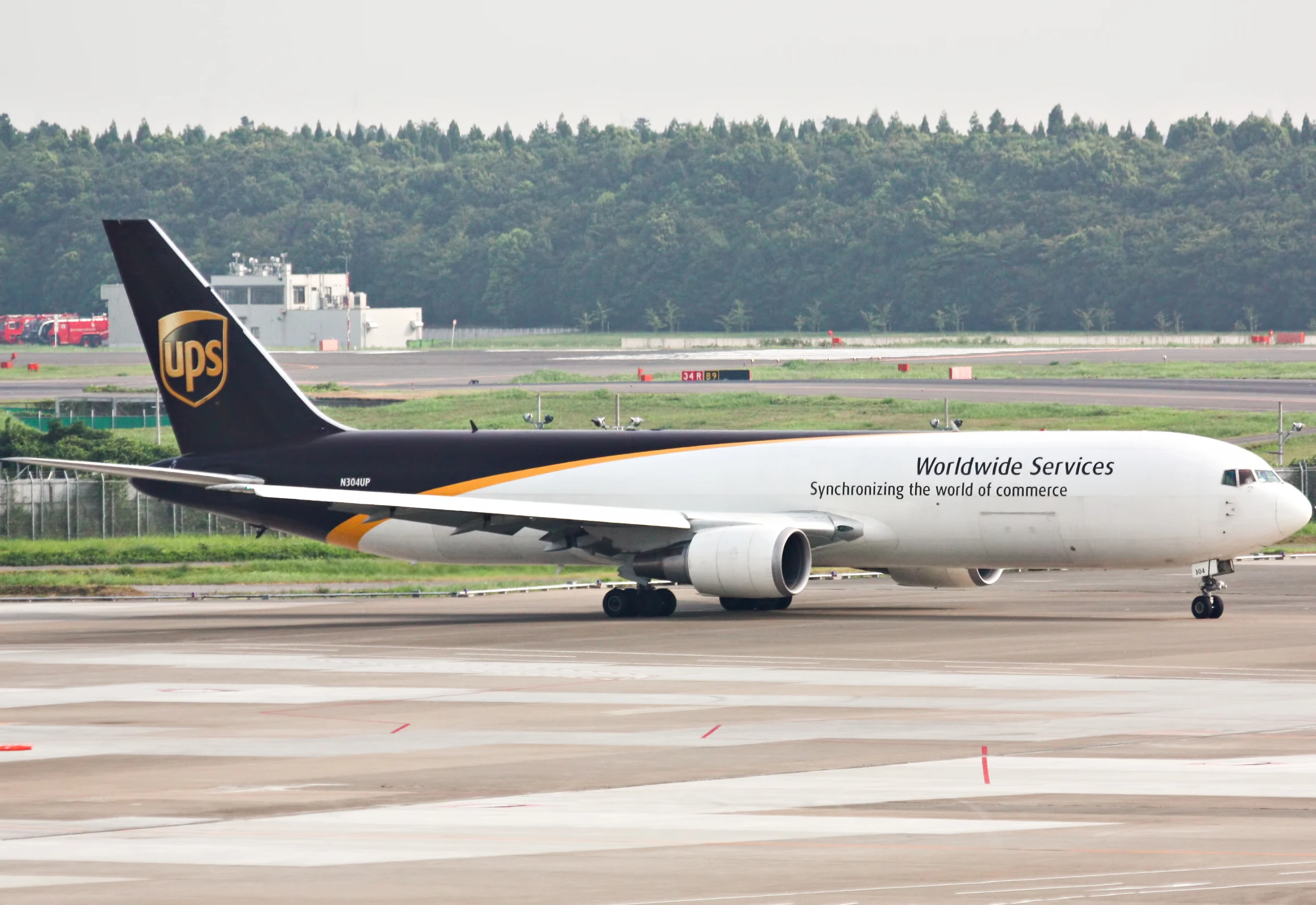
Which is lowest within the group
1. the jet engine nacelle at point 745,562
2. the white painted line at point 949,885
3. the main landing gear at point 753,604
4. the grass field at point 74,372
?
the main landing gear at point 753,604

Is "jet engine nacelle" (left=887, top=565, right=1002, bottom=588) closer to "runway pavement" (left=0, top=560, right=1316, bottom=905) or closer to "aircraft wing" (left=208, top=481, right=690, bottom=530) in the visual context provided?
"runway pavement" (left=0, top=560, right=1316, bottom=905)

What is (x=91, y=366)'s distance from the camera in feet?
531

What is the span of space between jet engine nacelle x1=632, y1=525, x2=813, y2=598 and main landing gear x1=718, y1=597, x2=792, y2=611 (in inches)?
61.2

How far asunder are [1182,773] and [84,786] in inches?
460

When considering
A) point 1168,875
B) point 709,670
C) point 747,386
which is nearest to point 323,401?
point 747,386

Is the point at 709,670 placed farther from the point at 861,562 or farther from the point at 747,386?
the point at 747,386

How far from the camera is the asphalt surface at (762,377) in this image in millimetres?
109125

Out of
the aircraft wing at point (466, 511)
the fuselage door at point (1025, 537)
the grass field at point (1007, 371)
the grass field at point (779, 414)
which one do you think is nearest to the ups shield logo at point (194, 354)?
the aircraft wing at point (466, 511)

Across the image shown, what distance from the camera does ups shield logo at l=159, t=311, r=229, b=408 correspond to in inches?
2083

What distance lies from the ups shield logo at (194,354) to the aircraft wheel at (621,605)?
12.1 meters

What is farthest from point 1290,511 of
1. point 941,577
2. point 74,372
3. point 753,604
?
point 74,372

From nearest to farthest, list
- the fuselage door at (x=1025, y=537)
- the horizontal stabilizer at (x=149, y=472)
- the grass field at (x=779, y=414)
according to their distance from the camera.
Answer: the fuselage door at (x=1025, y=537), the horizontal stabilizer at (x=149, y=472), the grass field at (x=779, y=414)

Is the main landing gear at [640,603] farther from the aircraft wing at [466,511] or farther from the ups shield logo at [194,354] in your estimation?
the ups shield logo at [194,354]

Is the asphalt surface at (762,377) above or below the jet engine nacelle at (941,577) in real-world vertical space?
above
